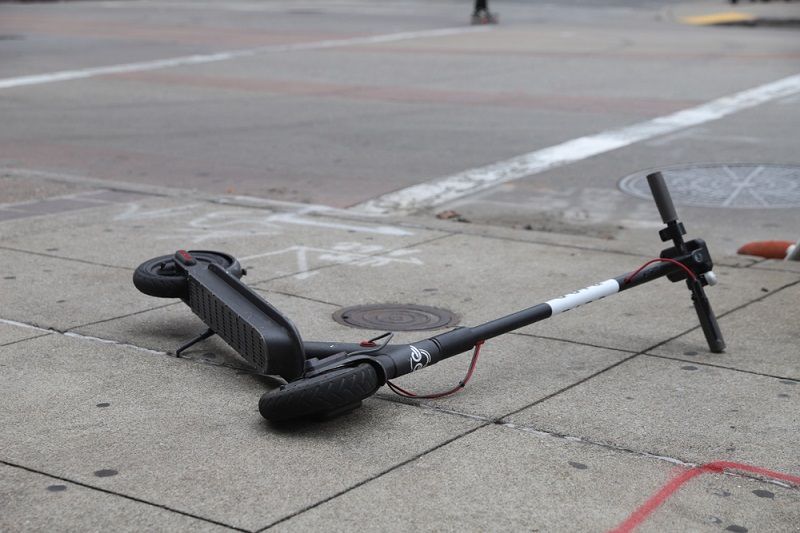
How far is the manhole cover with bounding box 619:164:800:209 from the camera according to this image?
945 centimetres

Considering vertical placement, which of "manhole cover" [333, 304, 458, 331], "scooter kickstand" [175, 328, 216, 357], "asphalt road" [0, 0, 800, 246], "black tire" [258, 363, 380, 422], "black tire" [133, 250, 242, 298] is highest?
"black tire" [133, 250, 242, 298]

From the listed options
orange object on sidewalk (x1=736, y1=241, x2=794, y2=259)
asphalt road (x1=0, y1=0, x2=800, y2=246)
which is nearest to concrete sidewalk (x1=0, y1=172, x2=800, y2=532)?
orange object on sidewalk (x1=736, y1=241, x2=794, y2=259)

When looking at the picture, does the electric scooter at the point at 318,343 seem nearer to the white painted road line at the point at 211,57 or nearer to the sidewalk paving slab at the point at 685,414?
the sidewalk paving slab at the point at 685,414

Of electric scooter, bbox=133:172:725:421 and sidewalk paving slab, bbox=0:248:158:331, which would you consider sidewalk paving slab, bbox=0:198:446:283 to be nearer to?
sidewalk paving slab, bbox=0:248:158:331

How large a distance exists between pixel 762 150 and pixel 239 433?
8367mm

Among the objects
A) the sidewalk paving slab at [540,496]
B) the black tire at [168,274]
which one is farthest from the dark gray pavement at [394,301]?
the black tire at [168,274]

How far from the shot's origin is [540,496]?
3.92 metres

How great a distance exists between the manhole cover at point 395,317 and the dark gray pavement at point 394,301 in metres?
0.10

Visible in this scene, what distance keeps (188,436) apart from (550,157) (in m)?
7.51

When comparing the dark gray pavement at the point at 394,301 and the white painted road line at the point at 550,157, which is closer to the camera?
the dark gray pavement at the point at 394,301

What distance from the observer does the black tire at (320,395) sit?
171 inches

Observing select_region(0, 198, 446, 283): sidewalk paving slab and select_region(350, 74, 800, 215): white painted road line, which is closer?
select_region(0, 198, 446, 283): sidewalk paving slab

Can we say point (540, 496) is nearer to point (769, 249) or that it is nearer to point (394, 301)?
point (394, 301)

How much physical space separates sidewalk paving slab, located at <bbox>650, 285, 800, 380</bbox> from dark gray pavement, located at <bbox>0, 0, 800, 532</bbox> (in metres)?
0.02
